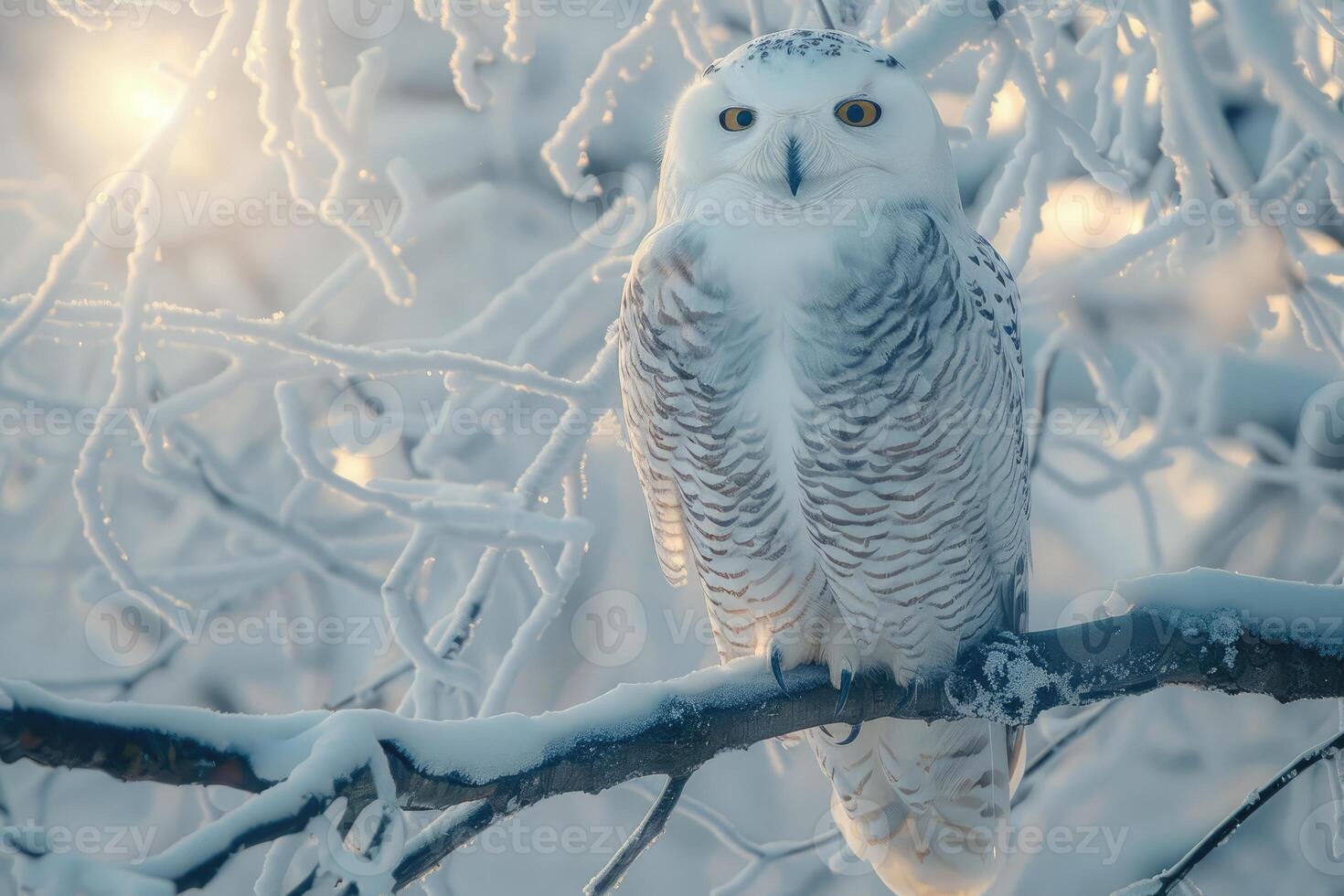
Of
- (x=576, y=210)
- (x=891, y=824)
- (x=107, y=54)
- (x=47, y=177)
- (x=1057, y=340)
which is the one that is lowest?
(x=891, y=824)

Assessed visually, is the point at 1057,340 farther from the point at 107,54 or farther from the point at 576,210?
the point at 107,54

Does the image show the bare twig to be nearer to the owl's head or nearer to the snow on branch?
the snow on branch

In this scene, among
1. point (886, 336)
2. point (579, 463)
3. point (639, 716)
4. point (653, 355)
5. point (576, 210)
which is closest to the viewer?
point (639, 716)

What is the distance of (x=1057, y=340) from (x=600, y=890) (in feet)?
7.37

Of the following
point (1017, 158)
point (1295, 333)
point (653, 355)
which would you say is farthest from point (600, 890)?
point (1295, 333)

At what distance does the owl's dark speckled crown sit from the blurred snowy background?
0.78m

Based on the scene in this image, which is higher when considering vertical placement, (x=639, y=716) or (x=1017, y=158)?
(x=1017, y=158)

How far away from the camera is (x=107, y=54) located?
3443 mm

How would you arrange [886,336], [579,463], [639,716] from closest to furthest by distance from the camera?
1. [639,716]
2. [886,336]
3. [579,463]

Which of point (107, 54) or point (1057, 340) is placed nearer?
point (1057, 340)

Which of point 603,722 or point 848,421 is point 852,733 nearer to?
point 848,421

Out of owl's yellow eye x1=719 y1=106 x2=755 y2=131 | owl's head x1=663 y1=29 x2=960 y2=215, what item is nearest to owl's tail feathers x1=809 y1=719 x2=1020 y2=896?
owl's head x1=663 y1=29 x2=960 y2=215

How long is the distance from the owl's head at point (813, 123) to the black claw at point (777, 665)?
2.71ft

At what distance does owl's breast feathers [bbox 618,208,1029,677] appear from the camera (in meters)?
1.70
